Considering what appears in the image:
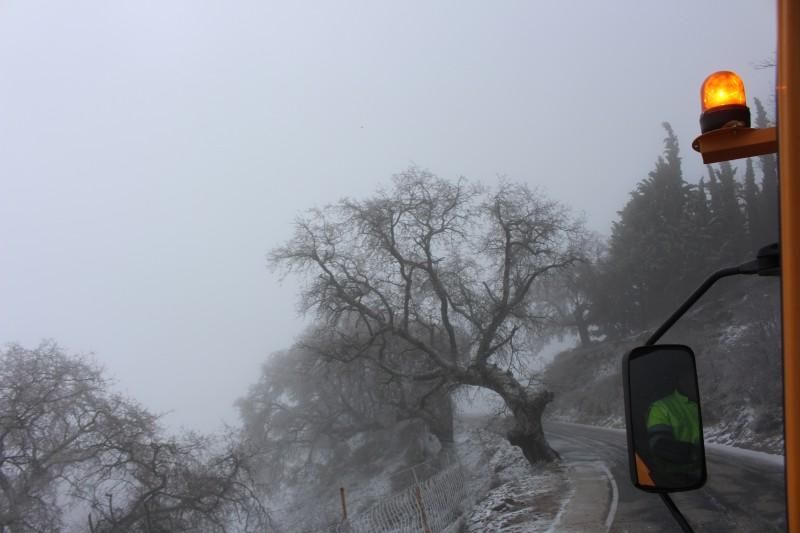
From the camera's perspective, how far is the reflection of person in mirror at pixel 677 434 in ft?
4.81

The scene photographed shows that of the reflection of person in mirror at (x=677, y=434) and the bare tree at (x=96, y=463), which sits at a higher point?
the reflection of person in mirror at (x=677, y=434)

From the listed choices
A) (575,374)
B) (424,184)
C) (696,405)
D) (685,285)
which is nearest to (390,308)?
(424,184)

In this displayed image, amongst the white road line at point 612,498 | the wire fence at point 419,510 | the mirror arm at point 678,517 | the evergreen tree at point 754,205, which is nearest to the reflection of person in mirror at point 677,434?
the mirror arm at point 678,517

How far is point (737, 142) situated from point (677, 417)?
0.79 m

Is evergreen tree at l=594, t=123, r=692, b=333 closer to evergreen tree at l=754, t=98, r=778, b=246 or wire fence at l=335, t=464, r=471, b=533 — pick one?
wire fence at l=335, t=464, r=471, b=533

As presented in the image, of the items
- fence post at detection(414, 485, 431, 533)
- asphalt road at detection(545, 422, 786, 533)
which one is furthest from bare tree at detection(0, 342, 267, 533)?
asphalt road at detection(545, 422, 786, 533)

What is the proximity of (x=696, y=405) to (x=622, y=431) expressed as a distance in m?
4.97

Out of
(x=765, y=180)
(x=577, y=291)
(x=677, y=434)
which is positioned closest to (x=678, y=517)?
(x=677, y=434)

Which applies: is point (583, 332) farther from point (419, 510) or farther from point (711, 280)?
point (711, 280)

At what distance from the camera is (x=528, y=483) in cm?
716

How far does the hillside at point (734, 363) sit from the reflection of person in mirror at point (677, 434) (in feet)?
2.30

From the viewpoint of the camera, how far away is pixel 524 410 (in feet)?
27.1

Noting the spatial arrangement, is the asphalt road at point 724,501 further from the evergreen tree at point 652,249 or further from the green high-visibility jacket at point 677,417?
the evergreen tree at point 652,249

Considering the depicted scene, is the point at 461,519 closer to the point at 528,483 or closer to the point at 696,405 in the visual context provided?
the point at 528,483
